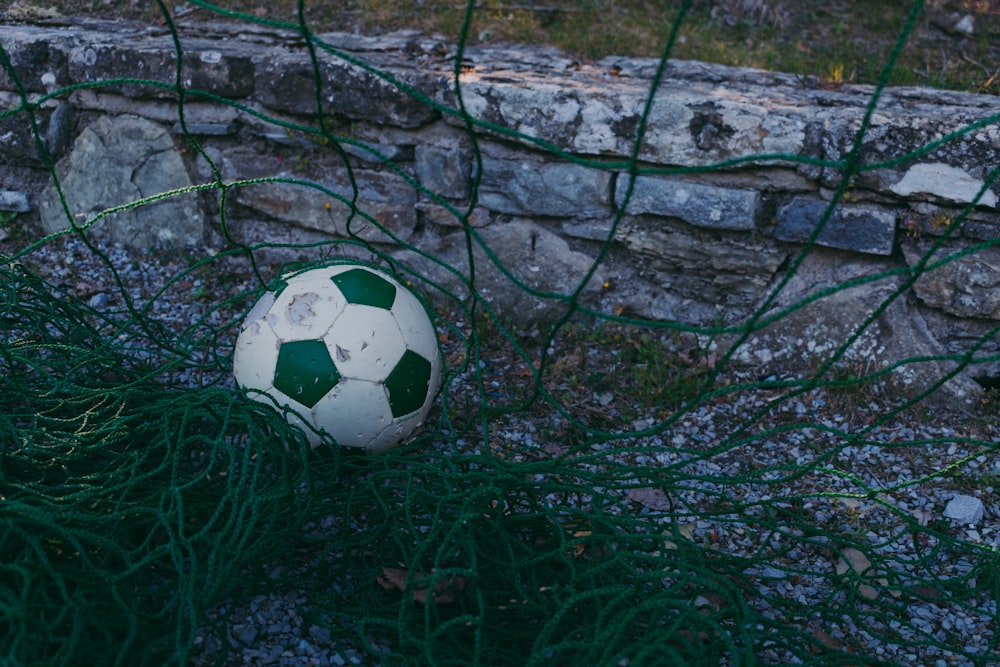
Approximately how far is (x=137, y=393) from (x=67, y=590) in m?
0.70

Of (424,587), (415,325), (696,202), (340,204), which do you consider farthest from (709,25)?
(424,587)

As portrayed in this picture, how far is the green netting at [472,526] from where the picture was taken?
179 cm

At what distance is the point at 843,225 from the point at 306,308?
174 centimetres

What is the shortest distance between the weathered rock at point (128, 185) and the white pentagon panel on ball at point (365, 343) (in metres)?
1.45

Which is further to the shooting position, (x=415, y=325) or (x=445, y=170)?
(x=445, y=170)

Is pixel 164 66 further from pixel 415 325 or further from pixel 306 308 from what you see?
pixel 415 325

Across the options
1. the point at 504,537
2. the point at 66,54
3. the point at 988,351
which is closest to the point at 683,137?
the point at 988,351

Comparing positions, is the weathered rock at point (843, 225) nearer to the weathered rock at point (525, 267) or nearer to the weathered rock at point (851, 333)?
the weathered rock at point (851, 333)

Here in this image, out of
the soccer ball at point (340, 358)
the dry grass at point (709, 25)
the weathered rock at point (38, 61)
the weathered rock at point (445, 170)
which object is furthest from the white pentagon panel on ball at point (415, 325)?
the weathered rock at point (38, 61)

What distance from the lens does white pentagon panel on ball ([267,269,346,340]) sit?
7.35 ft

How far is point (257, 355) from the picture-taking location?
2268mm

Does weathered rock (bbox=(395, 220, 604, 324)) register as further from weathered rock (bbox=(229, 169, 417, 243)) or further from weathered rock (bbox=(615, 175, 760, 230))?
weathered rock (bbox=(615, 175, 760, 230))

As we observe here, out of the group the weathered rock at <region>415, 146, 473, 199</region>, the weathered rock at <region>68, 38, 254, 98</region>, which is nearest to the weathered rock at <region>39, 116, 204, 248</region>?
the weathered rock at <region>68, 38, 254, 98</region>

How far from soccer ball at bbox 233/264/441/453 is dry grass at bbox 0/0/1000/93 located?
1626mm
